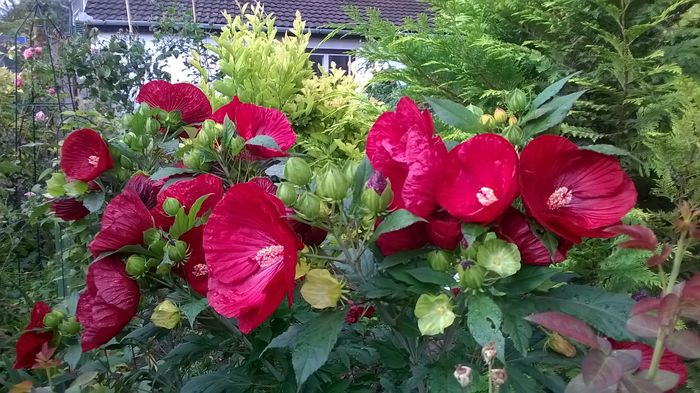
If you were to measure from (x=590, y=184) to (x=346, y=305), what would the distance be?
30 centimetres

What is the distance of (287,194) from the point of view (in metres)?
0.58

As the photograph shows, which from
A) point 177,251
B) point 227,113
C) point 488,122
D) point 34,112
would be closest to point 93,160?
point 227,113

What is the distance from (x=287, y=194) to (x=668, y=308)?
0.36 meters

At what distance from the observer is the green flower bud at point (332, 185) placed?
0.57m

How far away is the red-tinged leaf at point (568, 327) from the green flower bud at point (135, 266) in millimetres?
505

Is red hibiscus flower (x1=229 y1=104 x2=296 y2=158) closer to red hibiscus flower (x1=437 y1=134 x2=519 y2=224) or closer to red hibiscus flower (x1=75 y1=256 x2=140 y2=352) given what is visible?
red hibiscus flower (x1=75 y1=256 x2=140 y2=352)

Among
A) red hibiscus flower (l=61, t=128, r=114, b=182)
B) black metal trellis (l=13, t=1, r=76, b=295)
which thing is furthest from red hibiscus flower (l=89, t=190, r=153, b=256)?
black metal trellis (l=13, t=1, r=76, b=295)

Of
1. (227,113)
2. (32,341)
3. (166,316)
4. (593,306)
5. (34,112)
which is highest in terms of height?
(227,113)

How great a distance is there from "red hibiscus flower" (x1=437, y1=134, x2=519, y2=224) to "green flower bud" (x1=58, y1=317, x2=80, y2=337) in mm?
638

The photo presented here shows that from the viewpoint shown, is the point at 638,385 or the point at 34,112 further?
the point at 34,112

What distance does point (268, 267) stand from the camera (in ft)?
2.06

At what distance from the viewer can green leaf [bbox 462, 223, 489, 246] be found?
55 centimetres

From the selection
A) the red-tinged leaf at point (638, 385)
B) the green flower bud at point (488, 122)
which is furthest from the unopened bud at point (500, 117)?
the red-tinged leaf at point (638, 385)

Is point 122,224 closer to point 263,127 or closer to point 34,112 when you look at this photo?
point 263,127
